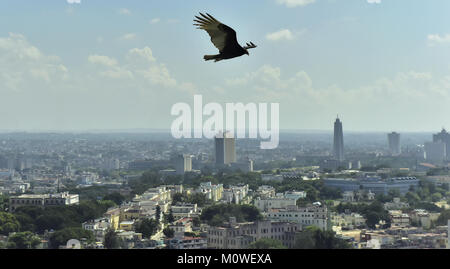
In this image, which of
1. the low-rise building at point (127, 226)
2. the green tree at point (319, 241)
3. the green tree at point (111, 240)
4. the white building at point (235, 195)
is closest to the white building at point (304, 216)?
the green tree at point (319, 241)

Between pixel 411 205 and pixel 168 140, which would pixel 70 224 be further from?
pixel 168 140

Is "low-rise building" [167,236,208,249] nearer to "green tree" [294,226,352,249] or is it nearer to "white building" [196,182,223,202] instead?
"green tree" [294,226,352,249]

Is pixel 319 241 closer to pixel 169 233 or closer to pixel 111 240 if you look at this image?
pixel 169 233

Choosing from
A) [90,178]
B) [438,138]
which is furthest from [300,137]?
[90,178]

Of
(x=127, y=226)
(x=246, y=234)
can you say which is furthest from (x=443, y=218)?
(x=127, y=226)

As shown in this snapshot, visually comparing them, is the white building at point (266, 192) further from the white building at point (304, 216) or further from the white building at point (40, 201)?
the white building at point (40, 201)

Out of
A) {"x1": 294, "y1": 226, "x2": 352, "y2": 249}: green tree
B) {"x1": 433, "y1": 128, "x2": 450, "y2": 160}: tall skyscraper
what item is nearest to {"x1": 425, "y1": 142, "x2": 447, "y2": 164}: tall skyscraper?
{"x1": 433, "y1": 128, "x2": 450, "y2": 160}: tall skyscraper
